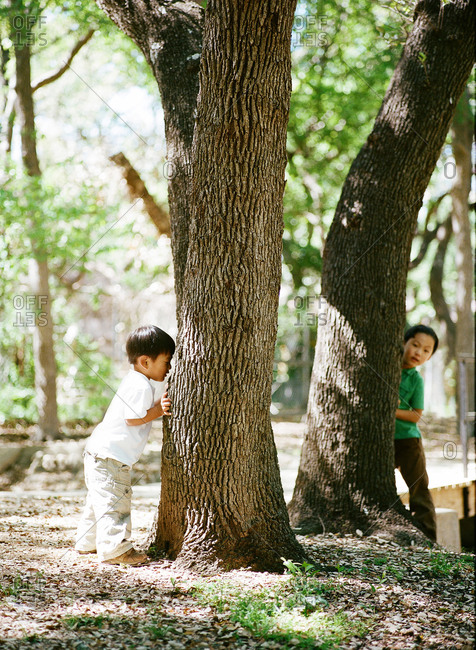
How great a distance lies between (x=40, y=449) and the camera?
10094 mm

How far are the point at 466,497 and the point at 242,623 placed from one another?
18.8ft

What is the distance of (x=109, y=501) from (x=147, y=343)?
0.98 m

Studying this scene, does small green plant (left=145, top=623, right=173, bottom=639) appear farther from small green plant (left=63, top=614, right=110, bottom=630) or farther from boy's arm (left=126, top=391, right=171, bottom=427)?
boy's arm (left=126, top=391, right=171, bottom=427)

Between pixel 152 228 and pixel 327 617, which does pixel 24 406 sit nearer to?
pixel 152 228

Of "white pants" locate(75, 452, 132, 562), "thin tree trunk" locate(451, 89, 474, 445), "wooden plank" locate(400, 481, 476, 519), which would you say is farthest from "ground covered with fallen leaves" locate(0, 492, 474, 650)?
"thin tree trunk" locate(451, 89, 474, 445)

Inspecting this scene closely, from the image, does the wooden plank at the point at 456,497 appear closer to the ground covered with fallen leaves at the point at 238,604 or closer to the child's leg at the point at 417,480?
the child's leg at the point at 417,480

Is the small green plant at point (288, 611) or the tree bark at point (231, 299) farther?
the tree bark at point (231, 299)

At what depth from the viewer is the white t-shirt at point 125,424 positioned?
12.8 feet

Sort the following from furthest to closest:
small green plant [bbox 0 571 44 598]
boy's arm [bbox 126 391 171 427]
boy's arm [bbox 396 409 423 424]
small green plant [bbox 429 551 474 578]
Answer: boy's arm [bbox 396 409 423 424] → small green plant [bbox 429 551 474 578] → boy's arm [bbox 126 391 171 427] → small green plant [bbox 0 571 44 598]

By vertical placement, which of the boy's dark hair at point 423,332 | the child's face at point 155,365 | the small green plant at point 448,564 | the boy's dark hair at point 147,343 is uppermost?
the boy's dark hair at point 423,332

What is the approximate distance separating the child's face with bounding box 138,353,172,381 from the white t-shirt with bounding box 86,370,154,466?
0.06m

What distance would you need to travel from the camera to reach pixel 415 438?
214 inches

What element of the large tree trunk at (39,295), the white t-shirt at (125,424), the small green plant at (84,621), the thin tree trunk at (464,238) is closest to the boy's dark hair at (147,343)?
the white t-shirt at (125,424)

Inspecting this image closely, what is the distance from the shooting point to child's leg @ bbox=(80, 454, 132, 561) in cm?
385
